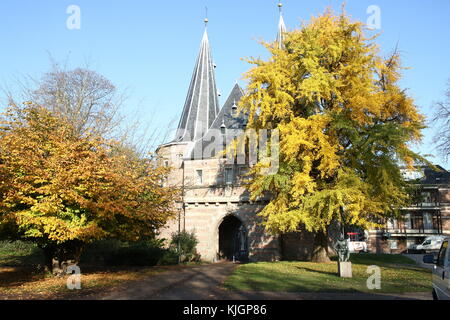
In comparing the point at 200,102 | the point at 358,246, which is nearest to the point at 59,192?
the point at 200,102

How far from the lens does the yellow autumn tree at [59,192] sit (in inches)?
457

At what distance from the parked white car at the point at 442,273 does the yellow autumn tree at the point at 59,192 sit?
10177 millimetres

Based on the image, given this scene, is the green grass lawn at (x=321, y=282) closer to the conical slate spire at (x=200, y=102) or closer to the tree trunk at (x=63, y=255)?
the tree trunk at (x=63, y=255)

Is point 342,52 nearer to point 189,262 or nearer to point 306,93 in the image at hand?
point 306,93

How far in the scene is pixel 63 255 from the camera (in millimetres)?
15516

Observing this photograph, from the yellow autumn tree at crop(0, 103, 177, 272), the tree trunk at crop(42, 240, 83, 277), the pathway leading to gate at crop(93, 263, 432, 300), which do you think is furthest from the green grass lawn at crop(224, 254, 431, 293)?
the tree trunk at crop(42, 240, 83, 277)

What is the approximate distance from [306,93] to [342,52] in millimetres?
3645

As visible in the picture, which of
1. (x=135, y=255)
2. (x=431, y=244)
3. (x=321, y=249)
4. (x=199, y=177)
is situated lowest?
(x=431, y=244)

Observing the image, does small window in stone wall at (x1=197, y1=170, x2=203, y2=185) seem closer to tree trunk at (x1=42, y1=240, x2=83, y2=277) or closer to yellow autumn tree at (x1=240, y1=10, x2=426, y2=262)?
yellow autumn tree at (x1=240, y1=10, x2=426, y2=262)

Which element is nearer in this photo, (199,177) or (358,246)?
(199,177)

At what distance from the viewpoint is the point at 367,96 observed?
57.7 feet

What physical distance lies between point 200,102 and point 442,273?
27228mm

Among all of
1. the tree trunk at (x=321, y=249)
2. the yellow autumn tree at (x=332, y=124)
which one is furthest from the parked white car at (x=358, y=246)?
the yellow autumn tree at (x=332, y=124)

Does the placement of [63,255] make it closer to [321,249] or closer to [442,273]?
[321,249]
